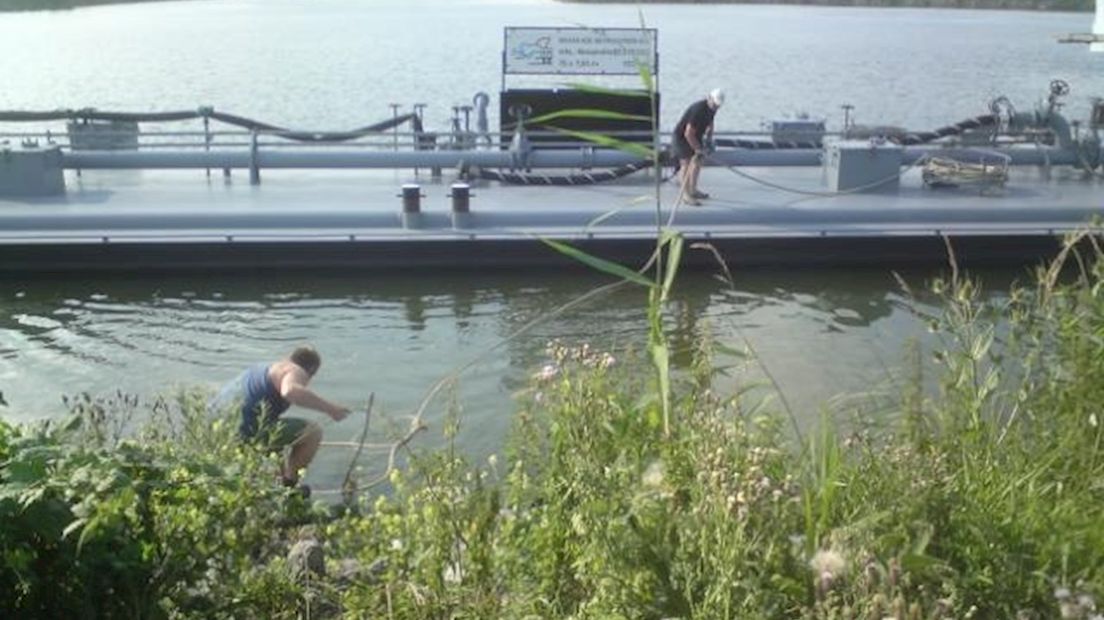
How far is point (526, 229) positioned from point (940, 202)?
4.68m

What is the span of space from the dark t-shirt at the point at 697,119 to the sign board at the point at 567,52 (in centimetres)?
201

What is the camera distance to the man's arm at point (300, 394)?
599cm

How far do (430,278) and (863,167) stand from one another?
5135mm

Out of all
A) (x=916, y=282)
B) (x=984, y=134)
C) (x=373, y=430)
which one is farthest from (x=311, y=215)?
(x=984, y=134)

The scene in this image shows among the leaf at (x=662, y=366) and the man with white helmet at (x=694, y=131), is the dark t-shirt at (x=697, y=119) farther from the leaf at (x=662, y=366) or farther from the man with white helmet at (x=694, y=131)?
the leaf at (x=662, y=366)

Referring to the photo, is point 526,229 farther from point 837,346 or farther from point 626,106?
point 626,106

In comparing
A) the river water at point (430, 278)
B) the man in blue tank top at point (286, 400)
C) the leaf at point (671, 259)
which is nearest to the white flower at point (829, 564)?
the leaf at point (671, 259)

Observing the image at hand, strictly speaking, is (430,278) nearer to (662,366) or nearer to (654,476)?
(654,476)

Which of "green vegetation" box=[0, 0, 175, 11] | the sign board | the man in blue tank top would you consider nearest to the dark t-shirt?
the sign board

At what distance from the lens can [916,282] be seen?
11.6m

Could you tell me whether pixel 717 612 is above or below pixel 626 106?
below

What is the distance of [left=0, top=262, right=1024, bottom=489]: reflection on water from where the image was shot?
8570 millimetres

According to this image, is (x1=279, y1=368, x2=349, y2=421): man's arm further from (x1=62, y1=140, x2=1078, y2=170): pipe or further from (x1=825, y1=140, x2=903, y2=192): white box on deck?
(x1=825, y1=140, x2=903, y2=192): white box on deck

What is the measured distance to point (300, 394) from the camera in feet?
19.6
